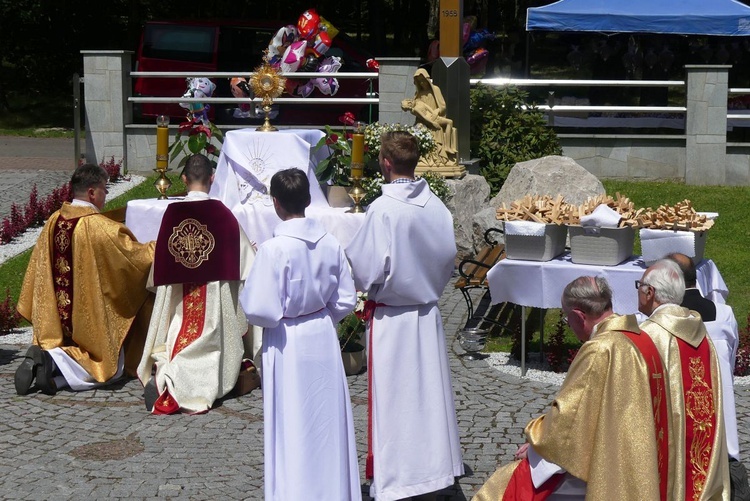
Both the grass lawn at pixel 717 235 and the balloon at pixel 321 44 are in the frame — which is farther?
the balloon at pixel 321 44

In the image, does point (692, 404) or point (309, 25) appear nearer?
point (692, 404)

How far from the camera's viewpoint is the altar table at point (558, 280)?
24.2 feet

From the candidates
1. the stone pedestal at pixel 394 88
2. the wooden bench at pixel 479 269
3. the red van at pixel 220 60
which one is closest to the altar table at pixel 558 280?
the wooden bench at pixel 479 269

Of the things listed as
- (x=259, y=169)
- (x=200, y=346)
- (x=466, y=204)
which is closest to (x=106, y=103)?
(x=466, y=204)

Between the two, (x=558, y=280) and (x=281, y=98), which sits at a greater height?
(x=281, y=98)

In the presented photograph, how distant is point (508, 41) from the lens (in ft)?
88.0

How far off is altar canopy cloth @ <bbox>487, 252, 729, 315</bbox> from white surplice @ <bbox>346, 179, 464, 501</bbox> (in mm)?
2031

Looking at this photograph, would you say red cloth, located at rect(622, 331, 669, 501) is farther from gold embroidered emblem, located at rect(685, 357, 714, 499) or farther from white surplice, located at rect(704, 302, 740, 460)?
white surplice, located at rect(704, 302, 740, 460)

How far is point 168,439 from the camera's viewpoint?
671 cm

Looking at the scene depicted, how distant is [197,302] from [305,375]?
2.36 metres

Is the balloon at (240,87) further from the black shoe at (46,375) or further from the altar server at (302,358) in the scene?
the altar server at (302,358)

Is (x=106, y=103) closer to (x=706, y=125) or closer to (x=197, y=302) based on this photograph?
(x=706, y=125)

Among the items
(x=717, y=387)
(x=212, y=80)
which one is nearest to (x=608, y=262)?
(x=717, y=387)

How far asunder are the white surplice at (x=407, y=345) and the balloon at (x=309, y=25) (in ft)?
36.9
